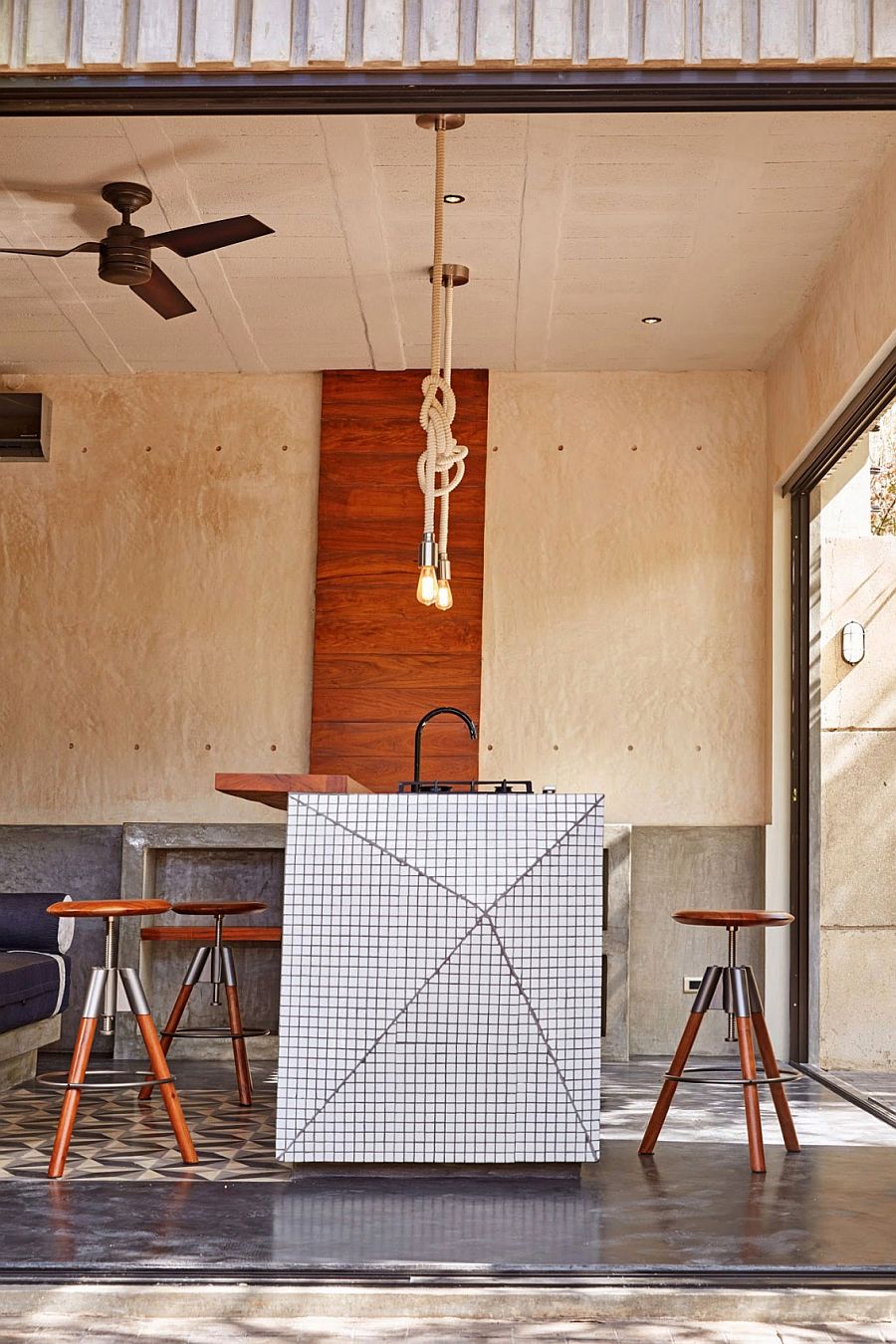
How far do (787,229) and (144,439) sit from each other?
3.40 meters

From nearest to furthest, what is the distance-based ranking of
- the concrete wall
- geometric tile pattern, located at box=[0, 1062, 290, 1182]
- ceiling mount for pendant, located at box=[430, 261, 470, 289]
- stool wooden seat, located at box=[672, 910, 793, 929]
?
geometric tile pattern, located at box=[0, 1062, 290, 1182]
stool wooden seat, located at box=[672, 910, 793, 929]
ceiling mount for pendant, located at box=[430, 261, 470, 289]
the concrete wall

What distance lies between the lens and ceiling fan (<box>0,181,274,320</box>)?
4.77 metres

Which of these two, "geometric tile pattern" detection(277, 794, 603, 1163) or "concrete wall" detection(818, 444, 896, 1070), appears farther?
"concrete wall" detection(818, 444, 896, 1070)

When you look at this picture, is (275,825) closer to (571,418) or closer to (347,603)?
(347,603)

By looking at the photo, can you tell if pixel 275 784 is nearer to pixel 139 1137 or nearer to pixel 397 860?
pixel 397 860

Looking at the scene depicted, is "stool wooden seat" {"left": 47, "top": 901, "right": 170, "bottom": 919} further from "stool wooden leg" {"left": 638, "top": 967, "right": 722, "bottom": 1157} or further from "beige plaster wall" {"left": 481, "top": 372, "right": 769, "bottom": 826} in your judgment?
"beige plaster wall" {"left": 481, "top": 372, "right": 769, "bottom": 826}

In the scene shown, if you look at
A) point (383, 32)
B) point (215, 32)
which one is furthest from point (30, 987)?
point (383, 32)

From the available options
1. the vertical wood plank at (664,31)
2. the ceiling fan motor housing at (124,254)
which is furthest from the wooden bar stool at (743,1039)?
the ceiling fan motor housing at (124,254)

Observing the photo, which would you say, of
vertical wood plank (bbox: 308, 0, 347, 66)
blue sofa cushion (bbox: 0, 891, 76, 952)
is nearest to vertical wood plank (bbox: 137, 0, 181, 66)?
vertical wood plank (bbox: 308, 0, 347, 66)

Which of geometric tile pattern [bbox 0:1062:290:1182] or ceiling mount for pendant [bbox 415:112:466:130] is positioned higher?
ceiling mount for pendant [bbox 415:112:466:130]

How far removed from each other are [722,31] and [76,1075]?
3.05 m

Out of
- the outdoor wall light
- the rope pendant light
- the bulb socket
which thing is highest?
the rope pendant light

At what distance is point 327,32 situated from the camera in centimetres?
295

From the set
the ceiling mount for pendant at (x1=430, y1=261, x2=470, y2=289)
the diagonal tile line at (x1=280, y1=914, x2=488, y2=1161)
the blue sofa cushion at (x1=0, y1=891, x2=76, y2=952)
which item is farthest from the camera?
the blue sofa cushion at (x1=0, y1=891, x2=76, y2=952)
